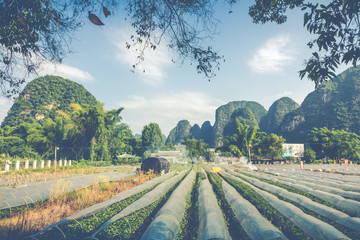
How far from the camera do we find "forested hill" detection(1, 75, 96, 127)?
2341 inches

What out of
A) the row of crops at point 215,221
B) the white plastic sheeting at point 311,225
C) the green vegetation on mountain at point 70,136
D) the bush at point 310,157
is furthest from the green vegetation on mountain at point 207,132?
the white plastic sheeting at point 311,225

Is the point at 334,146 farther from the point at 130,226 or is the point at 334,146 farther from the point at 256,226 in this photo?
the point at 130,226

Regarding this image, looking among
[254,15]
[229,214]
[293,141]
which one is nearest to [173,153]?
[229,214]

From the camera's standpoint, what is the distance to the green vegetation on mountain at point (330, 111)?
7044cm

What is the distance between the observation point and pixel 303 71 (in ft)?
9.57

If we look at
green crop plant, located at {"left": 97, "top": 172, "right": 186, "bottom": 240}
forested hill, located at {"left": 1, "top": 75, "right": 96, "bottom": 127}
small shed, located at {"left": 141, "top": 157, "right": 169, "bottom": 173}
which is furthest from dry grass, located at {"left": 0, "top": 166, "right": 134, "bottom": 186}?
forested hill, located at {"left": 1, "top": 75, "right": 96, "bottom": 127}

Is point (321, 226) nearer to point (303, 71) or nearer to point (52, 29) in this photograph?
Result: point (303, 71)

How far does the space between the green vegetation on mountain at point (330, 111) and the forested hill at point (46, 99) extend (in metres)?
96.2

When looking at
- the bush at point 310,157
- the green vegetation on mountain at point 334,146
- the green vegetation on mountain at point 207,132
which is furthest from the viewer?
the green vegetation on mountain at point 207,132

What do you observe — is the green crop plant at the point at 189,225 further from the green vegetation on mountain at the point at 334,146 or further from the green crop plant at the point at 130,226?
the green vegetation on mountain at the point at 334,146

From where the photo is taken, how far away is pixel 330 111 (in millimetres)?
75750

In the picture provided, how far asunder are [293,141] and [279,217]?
309 feet

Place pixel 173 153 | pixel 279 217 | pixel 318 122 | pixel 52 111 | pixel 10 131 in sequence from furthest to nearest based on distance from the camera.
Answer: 1. pixel 318 122
2. pixel 52 111
3. pixel 173 153
4. pixel 10 131
5. pixel 279 217

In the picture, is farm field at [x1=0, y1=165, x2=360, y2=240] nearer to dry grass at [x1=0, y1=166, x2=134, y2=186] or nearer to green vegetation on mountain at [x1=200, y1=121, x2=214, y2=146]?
dry grass at [x1=0, y1=166, x2=134, y2=186]
